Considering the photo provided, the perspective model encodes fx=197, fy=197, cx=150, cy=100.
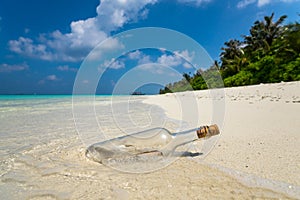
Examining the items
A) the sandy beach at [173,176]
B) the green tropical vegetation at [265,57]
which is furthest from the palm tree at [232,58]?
the sandy beach at [173,176]

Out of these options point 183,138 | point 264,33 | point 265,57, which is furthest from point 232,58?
point 183,138

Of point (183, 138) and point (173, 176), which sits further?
point (183, 138)

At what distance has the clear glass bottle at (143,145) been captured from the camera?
2.15 meters

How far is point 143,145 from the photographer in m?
2.41

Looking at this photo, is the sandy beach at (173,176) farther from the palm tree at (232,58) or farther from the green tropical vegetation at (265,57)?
the palm tree at (232,58)

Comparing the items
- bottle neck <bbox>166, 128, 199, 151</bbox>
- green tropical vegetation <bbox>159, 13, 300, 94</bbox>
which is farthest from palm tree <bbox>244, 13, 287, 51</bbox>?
bottle neck <bbox>166, 128, 199, 151</bbox>

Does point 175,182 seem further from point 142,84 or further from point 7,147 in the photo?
point 7,147

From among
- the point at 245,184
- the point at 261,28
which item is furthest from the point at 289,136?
the point at 261,28

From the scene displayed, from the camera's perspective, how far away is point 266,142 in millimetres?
2535

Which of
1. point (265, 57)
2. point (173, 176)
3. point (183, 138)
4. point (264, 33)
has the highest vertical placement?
point (264, 33)

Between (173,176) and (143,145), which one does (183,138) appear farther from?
(173,176)

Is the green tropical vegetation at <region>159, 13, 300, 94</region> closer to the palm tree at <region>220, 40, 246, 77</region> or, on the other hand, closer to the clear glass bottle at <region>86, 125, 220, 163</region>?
the palm tree at <region>220, 40, 246, 77</region>

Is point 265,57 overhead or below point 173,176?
overhead

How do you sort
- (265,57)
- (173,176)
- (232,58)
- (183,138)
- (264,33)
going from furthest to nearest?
(232,58), (264,33), (265,57), (183,138), (173,176)
